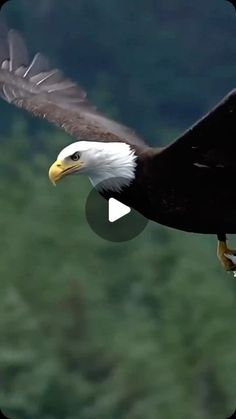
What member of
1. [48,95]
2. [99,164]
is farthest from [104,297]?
[99,164]

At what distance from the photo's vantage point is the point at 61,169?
2.10 m

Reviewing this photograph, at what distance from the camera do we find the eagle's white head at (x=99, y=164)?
6.91ft

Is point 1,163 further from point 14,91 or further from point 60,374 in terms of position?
point 14,91

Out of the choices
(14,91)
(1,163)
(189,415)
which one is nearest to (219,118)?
(14,91)

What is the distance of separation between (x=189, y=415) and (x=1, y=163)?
1.51 m

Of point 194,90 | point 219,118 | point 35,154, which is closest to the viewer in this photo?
point 219,118

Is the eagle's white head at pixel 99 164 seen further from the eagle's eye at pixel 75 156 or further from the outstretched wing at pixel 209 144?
the outstretched wing at pixel 209 144

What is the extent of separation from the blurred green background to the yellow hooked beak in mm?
1226

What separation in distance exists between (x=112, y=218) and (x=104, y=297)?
226 cm

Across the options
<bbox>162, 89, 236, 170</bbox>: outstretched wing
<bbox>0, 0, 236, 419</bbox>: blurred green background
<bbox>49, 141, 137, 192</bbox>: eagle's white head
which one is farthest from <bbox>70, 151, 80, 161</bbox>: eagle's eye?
<bbox>0, 0, 236, 419</bbox>: blurred green background

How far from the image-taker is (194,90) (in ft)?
16.4

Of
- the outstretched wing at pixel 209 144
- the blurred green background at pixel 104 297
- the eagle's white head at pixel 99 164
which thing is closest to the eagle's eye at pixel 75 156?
the eagle's white head at pixel 99 164

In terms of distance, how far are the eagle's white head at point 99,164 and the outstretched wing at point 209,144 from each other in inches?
4.2

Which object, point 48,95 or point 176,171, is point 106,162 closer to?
point 176,171
